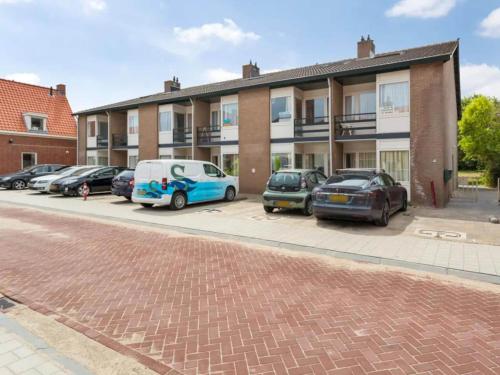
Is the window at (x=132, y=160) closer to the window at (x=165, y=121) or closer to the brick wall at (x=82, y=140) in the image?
the window at (x=165, y=121)

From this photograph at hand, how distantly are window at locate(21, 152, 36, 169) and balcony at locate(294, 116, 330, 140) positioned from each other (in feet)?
75.5

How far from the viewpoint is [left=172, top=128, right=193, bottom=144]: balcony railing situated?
21.6 meters

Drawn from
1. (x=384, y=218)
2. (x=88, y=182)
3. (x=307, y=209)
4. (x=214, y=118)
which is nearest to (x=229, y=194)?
(x=307, y=209)

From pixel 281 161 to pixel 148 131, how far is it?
1046cm

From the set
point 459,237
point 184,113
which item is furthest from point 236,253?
point 184,113

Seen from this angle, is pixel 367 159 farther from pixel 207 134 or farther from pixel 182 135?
pixel 182 135

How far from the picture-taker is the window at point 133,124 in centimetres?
2367

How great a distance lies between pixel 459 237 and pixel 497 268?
245cm

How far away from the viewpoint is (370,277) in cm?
538

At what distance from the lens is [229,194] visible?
15156 mm

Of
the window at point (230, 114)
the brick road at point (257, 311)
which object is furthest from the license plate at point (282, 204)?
the window at point (230, 114)

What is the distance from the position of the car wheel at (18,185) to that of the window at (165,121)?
9591mm

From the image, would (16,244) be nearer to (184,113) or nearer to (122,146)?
(184,113)

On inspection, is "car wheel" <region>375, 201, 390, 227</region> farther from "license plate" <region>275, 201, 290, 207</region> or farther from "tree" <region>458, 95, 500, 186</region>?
"tree" <region>458, 95, 500, 186</region>
